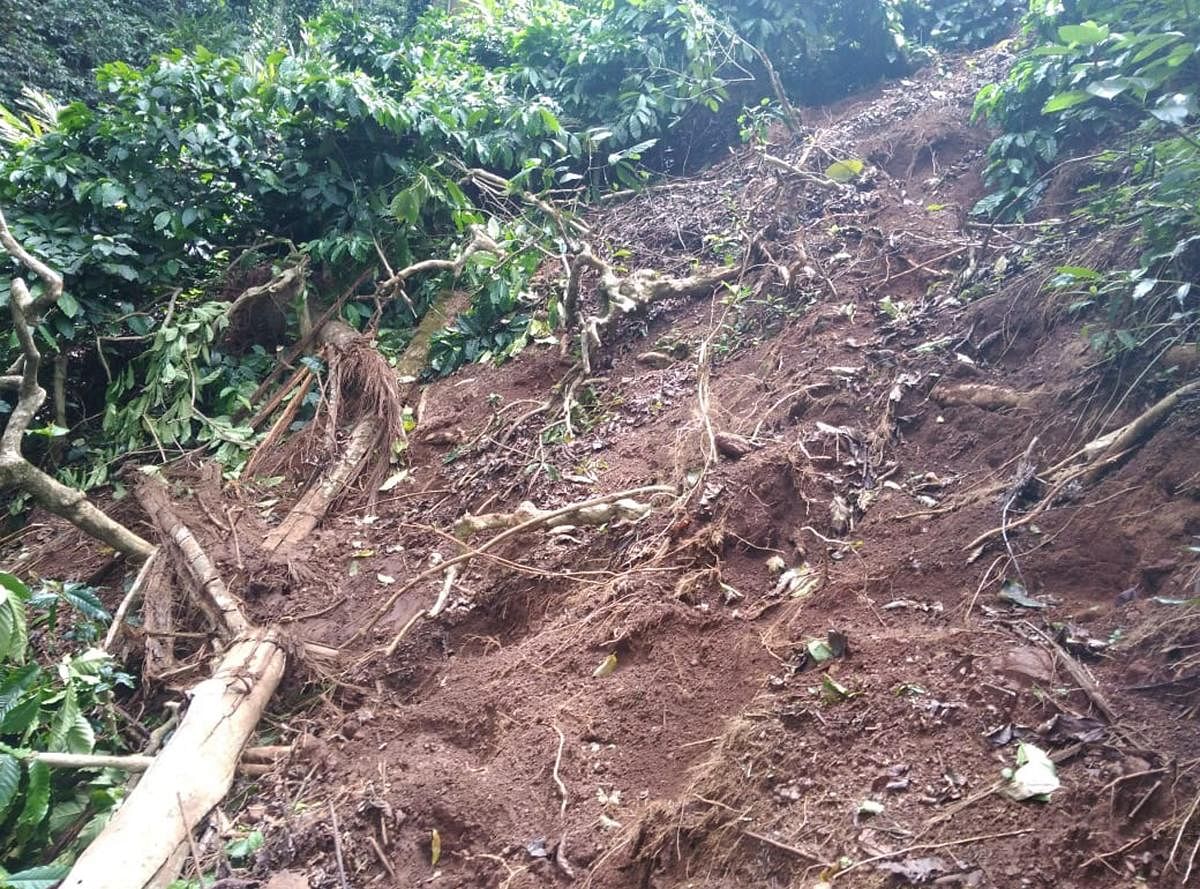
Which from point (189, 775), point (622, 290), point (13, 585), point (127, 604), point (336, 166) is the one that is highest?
point (336, 166)

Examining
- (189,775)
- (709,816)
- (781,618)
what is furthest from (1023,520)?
(189,775)

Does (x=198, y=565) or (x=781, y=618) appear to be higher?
(x=198, y=565)

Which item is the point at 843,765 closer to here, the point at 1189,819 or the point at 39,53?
the point at 1189,819

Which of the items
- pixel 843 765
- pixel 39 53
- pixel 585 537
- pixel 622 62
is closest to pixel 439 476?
pixel 585 537

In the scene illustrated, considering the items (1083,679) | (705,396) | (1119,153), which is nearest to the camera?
(1083,679)

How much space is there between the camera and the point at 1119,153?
3576 millimetres

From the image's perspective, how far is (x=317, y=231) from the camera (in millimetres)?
5449

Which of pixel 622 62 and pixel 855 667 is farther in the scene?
pixel 622 62

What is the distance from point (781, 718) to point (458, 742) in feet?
3.41

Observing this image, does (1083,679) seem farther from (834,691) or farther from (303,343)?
(303,343)

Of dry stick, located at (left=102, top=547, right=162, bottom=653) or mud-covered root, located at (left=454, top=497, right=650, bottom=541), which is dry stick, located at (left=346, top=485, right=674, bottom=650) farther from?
dry stick, located at (left=102, top=547, right=162, bottom=653)

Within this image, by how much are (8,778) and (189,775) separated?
0.45 m

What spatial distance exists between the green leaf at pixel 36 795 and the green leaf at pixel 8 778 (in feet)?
0.14

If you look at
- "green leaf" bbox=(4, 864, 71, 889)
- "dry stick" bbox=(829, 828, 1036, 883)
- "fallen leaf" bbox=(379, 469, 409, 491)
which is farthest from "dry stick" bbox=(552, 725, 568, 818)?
"fallen leaf" bbox=(379, 469, 409, 491)
